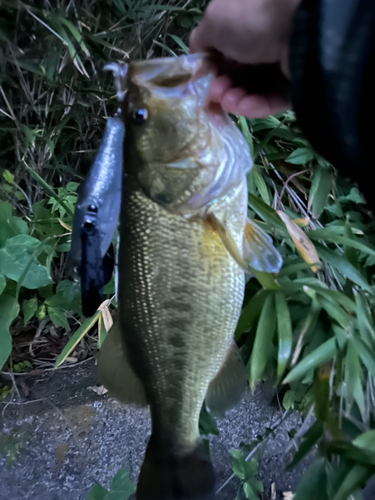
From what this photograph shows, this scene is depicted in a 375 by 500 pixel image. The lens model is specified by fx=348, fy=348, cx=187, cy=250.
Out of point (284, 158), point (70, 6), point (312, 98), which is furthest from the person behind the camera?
point (284, 158)

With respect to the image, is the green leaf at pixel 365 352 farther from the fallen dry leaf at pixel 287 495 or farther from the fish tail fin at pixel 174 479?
the fallen dry leaf at pixel 287 495

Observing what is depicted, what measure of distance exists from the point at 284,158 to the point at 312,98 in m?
0.94

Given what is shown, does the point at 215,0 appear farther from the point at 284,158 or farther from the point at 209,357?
the point at 284,158

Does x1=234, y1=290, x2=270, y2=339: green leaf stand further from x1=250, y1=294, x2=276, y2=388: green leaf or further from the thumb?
the thumb

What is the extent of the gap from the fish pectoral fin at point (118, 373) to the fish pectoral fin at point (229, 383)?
17 cm

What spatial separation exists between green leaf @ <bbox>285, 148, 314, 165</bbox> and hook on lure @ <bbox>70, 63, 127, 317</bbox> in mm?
949

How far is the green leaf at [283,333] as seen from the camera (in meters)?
0.79

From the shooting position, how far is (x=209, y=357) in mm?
749

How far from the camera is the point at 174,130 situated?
0.66 metres

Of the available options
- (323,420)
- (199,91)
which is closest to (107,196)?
(199,91)

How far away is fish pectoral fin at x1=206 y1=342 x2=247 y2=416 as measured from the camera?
0.79m

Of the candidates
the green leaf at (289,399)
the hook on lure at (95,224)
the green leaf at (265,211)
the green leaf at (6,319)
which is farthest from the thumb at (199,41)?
the green leaf at (289,399)

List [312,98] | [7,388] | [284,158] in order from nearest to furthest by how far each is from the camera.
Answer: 1. [312,98]
2. [284,158]
3. [7,388]

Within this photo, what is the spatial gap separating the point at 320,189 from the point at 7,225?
1.19 m
